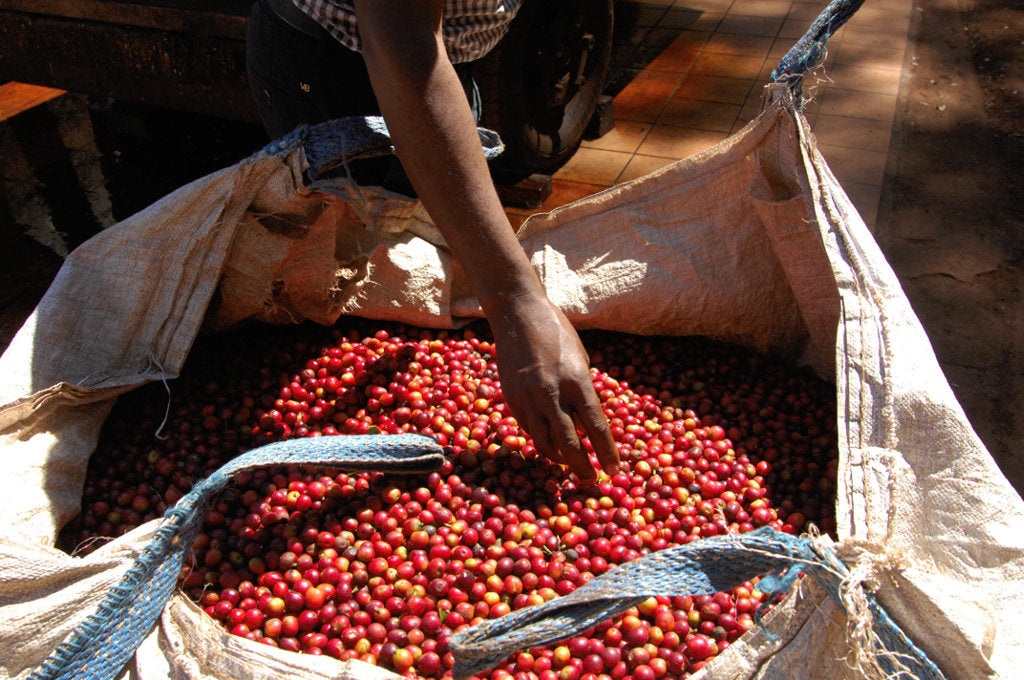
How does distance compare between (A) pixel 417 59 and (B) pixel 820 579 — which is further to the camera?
(A) pixel 417 59

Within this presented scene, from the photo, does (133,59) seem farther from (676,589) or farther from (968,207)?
(968,207)

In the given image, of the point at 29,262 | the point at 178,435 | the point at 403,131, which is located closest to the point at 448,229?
the point at 403,131

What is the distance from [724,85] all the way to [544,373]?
164 inches

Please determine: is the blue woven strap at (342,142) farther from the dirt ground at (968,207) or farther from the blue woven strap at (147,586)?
the dirt ground at (968,207)

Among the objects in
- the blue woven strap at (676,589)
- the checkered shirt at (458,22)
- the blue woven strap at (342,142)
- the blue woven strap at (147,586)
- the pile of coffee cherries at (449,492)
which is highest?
the checkered shirt at (458,22)

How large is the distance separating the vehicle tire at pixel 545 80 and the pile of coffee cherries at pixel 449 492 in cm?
139

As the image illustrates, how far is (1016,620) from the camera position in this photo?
1282 mm

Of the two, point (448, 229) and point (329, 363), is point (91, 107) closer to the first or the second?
point (329, 363)

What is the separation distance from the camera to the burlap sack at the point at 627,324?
50.3 inches

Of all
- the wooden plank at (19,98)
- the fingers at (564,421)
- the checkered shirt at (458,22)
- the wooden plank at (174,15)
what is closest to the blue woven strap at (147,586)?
the fingers at (564,421)

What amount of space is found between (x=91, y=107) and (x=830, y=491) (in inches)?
198

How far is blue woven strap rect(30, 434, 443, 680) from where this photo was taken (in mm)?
1314

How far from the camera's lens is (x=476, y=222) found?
4.82ft

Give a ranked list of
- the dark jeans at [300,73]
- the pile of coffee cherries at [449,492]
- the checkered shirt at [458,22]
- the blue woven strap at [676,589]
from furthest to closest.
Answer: the dark jeans at [300,73], the checkered shirt at [458,22], the pile of coffee cherries at [449,492], the blue woven strap at [676,589]
